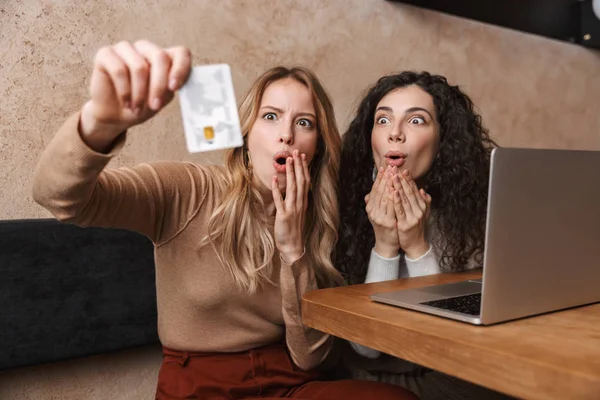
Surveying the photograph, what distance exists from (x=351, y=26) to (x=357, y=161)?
0.77 m

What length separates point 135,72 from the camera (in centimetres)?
64

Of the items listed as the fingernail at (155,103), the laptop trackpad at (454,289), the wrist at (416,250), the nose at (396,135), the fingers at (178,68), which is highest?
the fingers at (178,68)

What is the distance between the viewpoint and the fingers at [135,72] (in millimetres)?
638

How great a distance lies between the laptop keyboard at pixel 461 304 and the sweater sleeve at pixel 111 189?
532 millimetres

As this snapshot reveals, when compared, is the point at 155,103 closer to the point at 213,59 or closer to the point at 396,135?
the point at 396,135

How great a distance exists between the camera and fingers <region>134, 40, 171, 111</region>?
2.11 feet

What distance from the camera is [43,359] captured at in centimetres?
130

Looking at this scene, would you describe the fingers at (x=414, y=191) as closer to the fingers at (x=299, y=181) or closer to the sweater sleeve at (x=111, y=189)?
the fingers at (x=299, y=181)

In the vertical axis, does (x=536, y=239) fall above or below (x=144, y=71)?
below

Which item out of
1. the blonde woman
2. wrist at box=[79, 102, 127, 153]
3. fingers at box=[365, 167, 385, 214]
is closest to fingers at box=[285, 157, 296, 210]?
the blonde woman

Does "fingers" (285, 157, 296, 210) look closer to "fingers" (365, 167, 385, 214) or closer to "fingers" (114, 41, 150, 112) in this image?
"fingers" (365, 167, 385, 214)

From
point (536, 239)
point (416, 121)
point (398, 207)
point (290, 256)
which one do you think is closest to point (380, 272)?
point (398, 207)

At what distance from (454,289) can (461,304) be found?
0.17m

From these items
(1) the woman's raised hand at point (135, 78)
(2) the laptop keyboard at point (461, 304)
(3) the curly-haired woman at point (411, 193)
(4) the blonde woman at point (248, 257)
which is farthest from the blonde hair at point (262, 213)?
(1) the woman's raised hand at point (135, 78)
